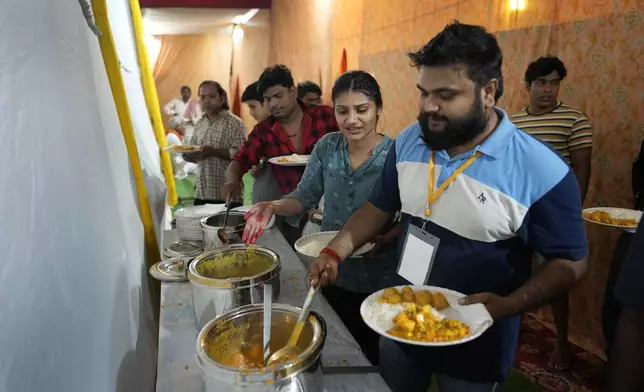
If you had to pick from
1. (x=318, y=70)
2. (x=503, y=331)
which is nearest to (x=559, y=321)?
(x=503, y=331)

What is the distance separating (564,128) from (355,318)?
5.03 feet

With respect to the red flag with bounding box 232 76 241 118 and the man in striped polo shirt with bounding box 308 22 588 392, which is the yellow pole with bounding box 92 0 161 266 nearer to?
the man in striped polo shirt with bounding box 308 22 588 392

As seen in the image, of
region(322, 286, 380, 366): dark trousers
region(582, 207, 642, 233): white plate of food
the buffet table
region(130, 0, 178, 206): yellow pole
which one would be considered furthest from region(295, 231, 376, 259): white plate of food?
region(130, 0, 178, 206): yellow pole

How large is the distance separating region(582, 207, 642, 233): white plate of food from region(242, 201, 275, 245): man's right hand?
1.42 metres

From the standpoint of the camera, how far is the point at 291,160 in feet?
6.68

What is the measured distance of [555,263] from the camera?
947 millimetres

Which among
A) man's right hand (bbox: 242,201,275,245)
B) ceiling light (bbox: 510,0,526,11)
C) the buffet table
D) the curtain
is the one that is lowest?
the buffet table

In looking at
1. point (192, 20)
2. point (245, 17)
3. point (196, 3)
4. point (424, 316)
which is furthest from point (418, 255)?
point (245, 17)

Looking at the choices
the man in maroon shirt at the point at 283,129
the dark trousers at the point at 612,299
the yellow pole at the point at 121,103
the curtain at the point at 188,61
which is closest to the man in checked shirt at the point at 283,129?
the man in maroon shirt at the point at 283,129

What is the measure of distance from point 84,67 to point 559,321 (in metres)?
2.43

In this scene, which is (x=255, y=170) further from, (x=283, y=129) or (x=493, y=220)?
(x=493, y=220)

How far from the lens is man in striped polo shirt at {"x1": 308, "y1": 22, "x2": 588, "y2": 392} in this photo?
0.94 m

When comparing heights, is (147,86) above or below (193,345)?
above

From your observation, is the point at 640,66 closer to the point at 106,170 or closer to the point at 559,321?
the point at 559,321
